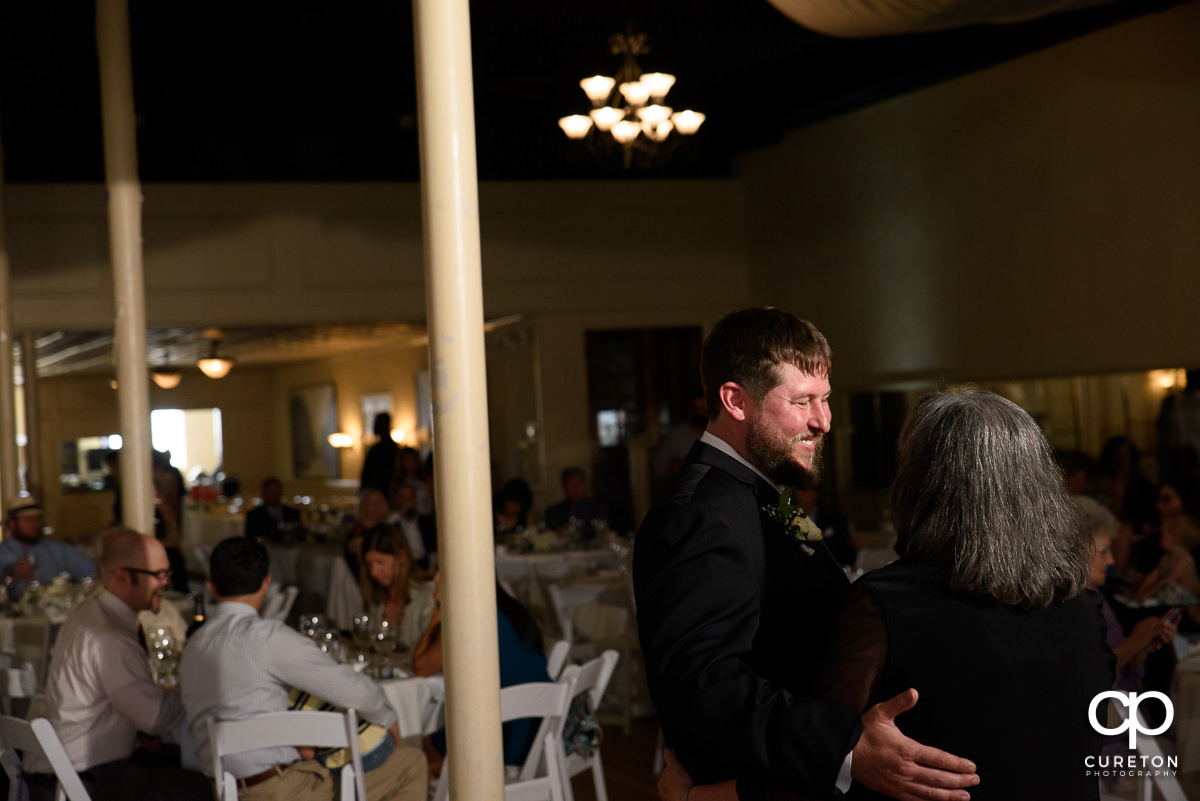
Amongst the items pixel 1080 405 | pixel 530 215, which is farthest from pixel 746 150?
pixel 1080 405

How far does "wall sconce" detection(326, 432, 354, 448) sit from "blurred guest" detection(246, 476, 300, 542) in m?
7.81

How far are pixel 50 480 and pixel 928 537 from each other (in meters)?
19.6

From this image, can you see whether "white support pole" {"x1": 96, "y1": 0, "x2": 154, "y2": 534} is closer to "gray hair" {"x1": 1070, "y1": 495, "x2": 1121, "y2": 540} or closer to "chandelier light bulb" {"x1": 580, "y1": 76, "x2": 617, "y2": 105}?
"chandelier light bulb" {"x1": 580, "y1": 76, "x2": 617, "y2": 105}

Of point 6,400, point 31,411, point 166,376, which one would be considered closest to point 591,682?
point 6,400

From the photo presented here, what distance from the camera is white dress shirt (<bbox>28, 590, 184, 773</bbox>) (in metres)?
3.79

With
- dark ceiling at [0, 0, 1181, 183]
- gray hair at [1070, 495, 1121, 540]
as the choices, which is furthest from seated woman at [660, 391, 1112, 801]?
dark ceiling at [0, 0, 1181, 183]

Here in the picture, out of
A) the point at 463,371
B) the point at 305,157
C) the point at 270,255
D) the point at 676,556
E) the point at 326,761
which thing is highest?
the point at 305,157

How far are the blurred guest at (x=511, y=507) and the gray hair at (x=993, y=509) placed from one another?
695 centimetres

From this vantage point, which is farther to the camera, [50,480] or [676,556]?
[50,480]

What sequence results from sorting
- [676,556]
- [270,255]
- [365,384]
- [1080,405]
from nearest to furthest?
1. [676,556]
2. [1080,405]
3. [270,255]
4. [365,384]

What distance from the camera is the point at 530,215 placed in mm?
11305

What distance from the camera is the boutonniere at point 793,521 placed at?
6.16 ft

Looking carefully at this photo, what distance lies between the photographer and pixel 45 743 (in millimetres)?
3330

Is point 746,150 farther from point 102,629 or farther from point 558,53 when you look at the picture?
point 102,629
